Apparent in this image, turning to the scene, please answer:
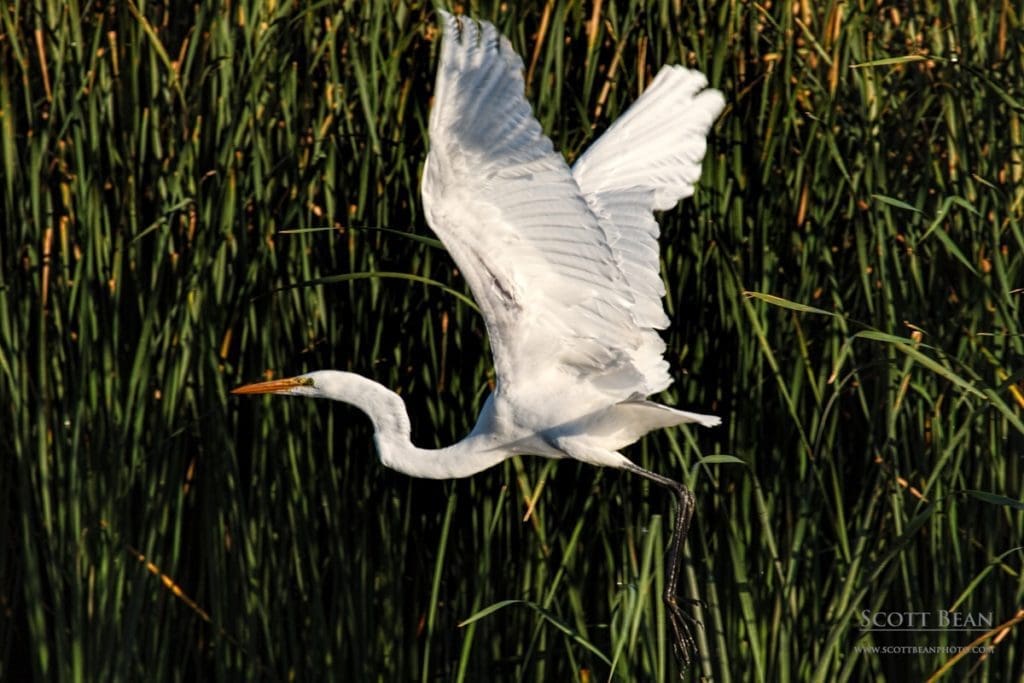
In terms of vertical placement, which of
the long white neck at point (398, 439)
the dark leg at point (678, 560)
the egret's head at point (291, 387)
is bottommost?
the dark leg at point (678, 560)

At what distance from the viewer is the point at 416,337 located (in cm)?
243

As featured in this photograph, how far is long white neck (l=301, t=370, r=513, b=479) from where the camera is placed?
2254 mm

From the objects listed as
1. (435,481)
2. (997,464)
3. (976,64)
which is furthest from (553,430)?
(976,64)

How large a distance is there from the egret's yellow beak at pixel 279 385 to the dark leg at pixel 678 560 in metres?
0.58

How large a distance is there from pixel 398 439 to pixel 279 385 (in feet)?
0.74

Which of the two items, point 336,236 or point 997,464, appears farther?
point 336,236

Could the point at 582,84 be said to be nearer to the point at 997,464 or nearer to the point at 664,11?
the point at 664,11

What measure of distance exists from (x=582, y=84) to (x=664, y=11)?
0.21 m

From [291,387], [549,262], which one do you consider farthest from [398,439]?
[549,262]

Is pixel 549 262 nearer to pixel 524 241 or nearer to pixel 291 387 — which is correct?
pixel 524 241

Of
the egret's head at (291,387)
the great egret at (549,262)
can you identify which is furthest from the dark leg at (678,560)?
the egret's head at (291,387)

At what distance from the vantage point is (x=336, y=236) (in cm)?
242

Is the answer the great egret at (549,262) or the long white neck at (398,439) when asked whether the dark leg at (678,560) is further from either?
the long white neck at (398,439)

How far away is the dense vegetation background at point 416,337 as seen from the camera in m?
2.28
